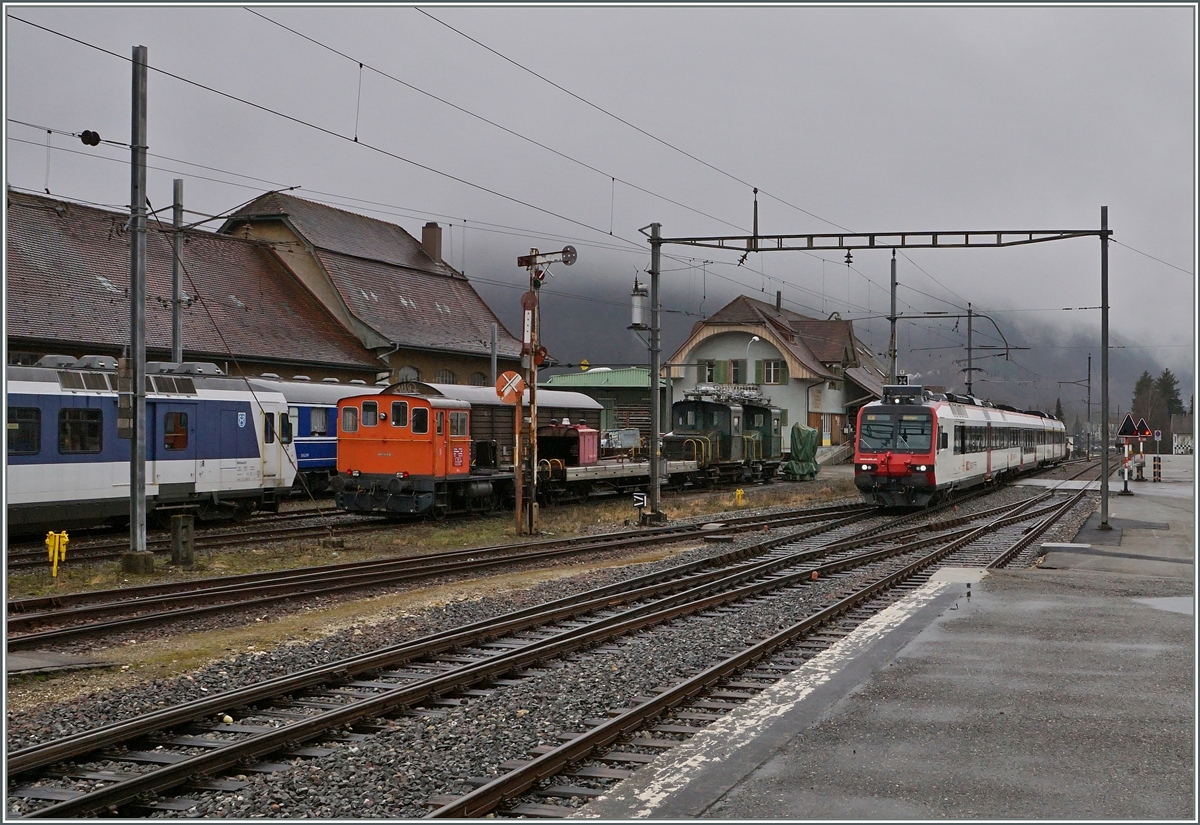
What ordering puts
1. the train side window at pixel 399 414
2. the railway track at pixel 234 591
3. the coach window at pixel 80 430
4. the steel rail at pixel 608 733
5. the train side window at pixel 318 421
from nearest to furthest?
the steel rail at pixel 608 733 → the railway track at pixel 234 591 → the coach window at pixel 80 430 → the train side window at pixel 399 414 → the train side window at pixel 318 421

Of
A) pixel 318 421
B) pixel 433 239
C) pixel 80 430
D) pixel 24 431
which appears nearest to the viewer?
pixel 24 431

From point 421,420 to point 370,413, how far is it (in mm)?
1513

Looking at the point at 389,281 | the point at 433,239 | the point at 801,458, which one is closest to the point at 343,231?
the point at 389,281

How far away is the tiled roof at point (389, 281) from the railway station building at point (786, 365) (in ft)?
53.3

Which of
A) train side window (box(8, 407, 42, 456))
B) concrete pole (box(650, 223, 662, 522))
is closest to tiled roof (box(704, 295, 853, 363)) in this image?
concrete pole (box(650, 223, 662, 522))

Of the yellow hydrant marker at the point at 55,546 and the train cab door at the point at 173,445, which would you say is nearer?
the yellow hydrant marker at the point at 55,546

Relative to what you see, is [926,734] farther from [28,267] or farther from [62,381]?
[28,267]

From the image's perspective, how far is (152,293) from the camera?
1312 inches

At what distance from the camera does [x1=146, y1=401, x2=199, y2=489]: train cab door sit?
20375 mm

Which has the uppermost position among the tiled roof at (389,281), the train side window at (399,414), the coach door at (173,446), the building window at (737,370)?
the tiled roof at (389,281)

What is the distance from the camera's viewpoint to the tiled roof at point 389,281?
138ft

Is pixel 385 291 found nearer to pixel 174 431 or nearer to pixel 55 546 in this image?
pixel 174 431

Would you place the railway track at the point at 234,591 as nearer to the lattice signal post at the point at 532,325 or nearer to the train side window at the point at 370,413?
the lattice signal post at the point at 532,325

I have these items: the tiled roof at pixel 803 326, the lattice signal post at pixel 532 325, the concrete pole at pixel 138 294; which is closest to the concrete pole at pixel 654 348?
the lattice signal post at pixel 532 325
